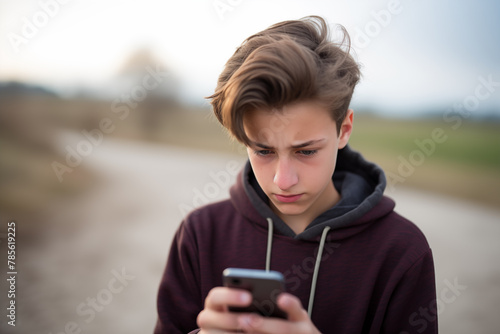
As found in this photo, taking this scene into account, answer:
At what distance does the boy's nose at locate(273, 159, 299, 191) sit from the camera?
1.33 m

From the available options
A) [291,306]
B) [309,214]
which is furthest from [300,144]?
[291,306]

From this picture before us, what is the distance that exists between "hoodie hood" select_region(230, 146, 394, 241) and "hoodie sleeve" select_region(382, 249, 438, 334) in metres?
0.23

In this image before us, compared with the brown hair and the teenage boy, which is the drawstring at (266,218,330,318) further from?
the brown hair

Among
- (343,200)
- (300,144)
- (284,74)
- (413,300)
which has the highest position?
(284,74)

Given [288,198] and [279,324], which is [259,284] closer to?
[279,324]

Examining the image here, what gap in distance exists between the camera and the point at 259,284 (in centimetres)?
101

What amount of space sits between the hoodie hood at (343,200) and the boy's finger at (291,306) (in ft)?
1.55

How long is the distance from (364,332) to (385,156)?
550 cm

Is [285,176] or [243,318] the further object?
[285,176]

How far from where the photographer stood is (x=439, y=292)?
3512 mm

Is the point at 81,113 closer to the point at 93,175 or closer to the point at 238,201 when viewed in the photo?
the point at 93,175

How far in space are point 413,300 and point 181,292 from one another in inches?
Result: 34.2

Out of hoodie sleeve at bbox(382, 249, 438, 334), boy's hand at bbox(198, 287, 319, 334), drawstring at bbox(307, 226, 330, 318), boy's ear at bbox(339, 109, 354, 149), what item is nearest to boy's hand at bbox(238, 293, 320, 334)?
boy's hand at bbox(198, 287, 319, 334)

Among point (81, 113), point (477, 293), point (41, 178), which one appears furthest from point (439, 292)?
point (81, 113)
